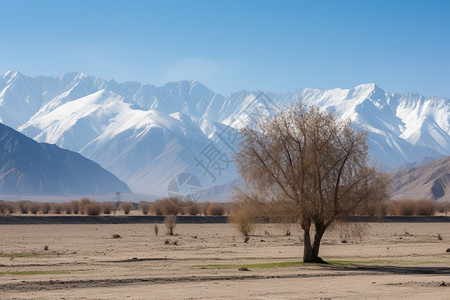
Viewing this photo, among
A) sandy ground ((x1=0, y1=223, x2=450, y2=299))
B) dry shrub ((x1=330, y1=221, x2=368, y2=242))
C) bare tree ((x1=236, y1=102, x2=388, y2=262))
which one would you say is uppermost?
bare tree ((x1=236, y1=102, x2=388, y2=262))

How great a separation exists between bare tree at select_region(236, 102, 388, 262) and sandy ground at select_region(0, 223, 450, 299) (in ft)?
4.41

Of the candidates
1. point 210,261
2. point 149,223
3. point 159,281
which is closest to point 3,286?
point 159,281

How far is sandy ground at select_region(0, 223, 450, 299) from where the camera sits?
24203mm

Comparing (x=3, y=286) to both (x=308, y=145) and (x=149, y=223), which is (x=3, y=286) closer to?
(x=308, y=145)

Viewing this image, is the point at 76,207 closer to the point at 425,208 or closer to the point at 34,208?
the point at 34,208

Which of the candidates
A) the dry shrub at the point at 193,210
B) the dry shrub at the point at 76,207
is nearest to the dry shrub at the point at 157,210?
the dry shrub at the point at 193,210

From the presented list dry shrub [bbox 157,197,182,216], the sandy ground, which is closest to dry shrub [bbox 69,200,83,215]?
dry shrub [bbox 157,197,182,216]

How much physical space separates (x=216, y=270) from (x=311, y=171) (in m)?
5.87

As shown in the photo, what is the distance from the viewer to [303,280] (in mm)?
27859

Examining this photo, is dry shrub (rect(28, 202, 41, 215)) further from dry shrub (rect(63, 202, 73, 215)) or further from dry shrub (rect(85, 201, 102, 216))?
dry shrub (rect(85, 201, 102, 216))

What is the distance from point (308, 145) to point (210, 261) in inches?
330

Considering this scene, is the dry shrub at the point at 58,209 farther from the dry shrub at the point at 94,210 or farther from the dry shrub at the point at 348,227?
the dry shrub at the point at 348,227

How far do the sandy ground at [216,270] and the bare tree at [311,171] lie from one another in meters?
1.34

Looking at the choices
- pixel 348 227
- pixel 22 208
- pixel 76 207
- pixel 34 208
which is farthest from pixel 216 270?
pixel 22 208
